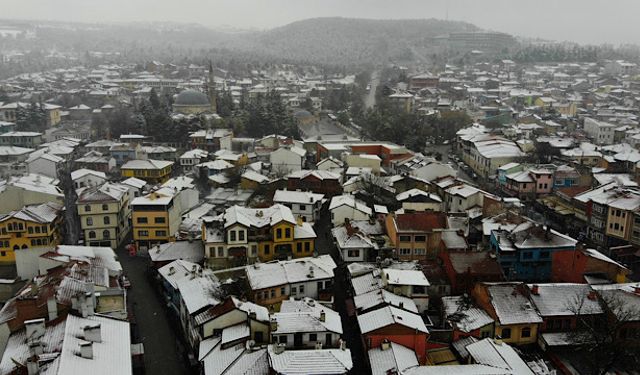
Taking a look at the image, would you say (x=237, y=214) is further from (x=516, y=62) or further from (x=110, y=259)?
(x=516, y=62)

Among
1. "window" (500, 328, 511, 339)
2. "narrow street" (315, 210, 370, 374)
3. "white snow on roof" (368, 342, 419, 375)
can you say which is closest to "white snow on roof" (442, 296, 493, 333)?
"window" (500, 328, 511, 339)

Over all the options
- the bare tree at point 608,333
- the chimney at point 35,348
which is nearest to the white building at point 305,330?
the chimney at point 35,348

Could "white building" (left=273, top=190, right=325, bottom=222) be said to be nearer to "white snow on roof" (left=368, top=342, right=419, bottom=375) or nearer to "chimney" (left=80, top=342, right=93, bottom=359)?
"white snow on roof" (left=368, top=342, right=419, bottom=375)

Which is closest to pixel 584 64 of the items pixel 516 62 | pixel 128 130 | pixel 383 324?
pixel 516 62

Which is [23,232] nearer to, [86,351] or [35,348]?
[35,348]

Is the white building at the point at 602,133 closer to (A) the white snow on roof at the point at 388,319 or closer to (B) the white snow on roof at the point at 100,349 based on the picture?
(A) the white snow on roof at the point at 388,319

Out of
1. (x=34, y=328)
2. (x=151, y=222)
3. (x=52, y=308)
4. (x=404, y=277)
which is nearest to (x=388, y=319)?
(x=404, y=277)
